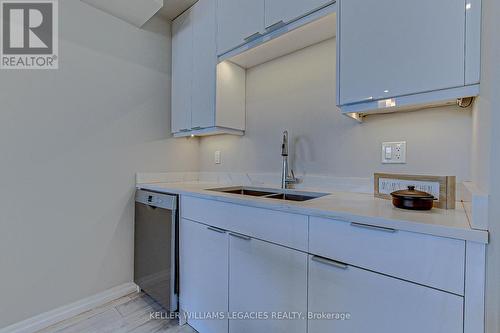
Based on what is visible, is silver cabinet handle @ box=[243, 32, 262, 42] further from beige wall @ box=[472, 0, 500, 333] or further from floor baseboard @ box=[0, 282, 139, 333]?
floor baseboard @ box=[0, 282, 139, 333]

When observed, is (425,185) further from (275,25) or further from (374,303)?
(275,25)

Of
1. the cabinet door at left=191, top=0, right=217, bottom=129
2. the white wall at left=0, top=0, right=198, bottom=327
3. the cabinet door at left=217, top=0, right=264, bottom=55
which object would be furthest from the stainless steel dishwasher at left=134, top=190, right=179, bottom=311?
the cabinet door at left=217, top=0, right=264, bottom=55

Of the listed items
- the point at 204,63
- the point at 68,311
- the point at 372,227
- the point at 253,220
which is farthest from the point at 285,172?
the point at 68,311

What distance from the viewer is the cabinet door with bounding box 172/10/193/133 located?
197cm

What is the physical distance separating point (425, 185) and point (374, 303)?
1.78ft

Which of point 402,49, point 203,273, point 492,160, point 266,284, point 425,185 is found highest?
point 402,49

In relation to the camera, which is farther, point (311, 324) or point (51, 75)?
point (51, 75)

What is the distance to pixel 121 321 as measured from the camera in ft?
5.15

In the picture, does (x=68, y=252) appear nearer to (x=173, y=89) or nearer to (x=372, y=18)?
(x=173, y=89)

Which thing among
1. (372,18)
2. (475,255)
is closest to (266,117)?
(372,18)

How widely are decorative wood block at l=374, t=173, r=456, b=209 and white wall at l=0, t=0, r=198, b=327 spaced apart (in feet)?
5.94

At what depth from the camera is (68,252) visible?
164cm

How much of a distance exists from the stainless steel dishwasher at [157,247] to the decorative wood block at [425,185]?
4.09 feet

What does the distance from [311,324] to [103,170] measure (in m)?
1.78
